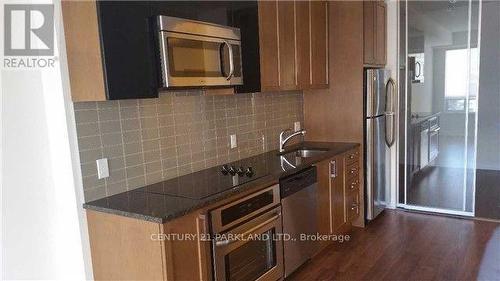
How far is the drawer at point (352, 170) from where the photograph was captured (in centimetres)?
360

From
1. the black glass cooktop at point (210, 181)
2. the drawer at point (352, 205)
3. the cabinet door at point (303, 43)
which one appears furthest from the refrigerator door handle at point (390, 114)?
the black glass cooktop at point (210, 181)

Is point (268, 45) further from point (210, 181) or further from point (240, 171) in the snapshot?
point (210, 181)

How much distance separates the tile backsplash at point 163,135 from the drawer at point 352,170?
0.80 m

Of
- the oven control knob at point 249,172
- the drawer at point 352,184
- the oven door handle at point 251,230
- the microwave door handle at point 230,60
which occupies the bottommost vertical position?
the drawer at point 352,184

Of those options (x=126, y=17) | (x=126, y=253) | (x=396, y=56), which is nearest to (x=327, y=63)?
(x=396, y=56)

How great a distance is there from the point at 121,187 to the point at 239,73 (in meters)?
Result: 1.00

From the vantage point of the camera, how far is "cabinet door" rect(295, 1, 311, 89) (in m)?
3.23

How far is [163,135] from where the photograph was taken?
2.47 meters

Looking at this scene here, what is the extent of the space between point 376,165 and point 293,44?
1647 mm

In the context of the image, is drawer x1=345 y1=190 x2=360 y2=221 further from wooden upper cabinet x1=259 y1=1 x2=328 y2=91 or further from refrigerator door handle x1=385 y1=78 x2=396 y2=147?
wooden upper cabinet x1=259 y1=1 x2=328 y2=91

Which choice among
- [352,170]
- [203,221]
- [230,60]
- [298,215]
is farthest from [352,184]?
[203,221]

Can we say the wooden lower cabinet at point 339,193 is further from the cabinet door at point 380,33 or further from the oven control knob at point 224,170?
the cabinet door at point 380,33

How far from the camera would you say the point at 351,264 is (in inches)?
121

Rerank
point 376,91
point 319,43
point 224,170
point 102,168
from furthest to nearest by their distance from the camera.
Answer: point 376,91 < point 319,43 < point 224,170 < point 102,168
